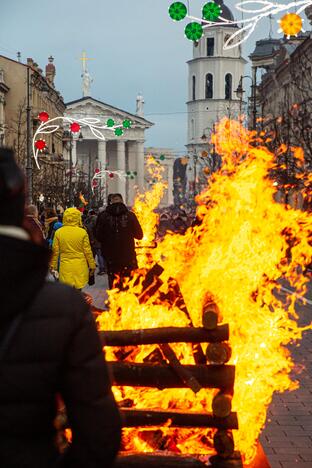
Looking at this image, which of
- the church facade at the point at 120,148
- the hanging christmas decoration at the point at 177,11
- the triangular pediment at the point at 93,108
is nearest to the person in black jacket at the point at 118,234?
the hanging christmas decoration at the point at 177,11

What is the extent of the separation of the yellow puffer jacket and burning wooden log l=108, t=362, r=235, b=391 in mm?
6538

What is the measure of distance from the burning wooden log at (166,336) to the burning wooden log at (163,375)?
0.52 feet

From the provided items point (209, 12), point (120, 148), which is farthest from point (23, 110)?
point (120, 148)

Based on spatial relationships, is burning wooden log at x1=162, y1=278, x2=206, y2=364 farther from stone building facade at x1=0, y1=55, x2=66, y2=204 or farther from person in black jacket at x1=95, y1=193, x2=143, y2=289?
stone building facade at x1=0, y1=55, x2=66, y2=204

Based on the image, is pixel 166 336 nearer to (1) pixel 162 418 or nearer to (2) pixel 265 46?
(1) pixel 162 418

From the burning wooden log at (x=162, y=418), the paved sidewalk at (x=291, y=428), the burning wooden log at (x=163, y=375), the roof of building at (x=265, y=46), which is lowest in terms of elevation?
the paved sidewalk at (x=291, y=428)

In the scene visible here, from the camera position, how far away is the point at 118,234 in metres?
12.6

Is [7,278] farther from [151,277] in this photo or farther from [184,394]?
[151,277]

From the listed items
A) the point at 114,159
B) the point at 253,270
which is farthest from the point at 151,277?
the point at 114,159

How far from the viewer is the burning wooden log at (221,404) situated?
4969mm

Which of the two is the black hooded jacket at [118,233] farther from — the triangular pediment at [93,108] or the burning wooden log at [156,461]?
the triangular pediment at [93,108]

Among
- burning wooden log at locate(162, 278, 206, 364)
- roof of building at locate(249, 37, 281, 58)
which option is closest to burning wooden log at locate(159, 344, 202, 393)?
burning wooden log at locate(162, 278, 206, 364)

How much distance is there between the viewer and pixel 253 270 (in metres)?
6.48

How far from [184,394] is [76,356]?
311 centimetres
